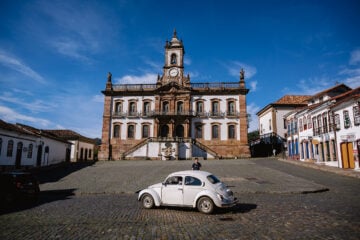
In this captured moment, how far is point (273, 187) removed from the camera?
13172 mm

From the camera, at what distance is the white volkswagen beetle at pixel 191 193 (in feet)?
26.7

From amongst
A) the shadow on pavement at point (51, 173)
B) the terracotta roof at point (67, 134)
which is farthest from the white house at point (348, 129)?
the terracotta roof at point (67, 134)

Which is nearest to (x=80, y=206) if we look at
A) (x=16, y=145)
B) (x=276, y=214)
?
(x=276, y=214)

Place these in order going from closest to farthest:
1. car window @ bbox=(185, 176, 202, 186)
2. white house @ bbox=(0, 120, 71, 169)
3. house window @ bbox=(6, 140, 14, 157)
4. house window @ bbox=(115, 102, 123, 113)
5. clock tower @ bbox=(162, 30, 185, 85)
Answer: car window @ bbox=(185, 176, 202, 186) → white house @ bbox=(0, 120, 71, 169) → house window @ bbox=(6, 140, 14, 157) → house window @ bbox=(115, 102, 123, 113) → clock tower @ bbox=(162, 30, 185, 85)

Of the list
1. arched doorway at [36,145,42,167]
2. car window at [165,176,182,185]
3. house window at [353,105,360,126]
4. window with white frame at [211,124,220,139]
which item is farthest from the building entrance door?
arched doorway at [36,145,42,167]

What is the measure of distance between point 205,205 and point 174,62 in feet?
119

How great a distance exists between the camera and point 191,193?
8469 mm

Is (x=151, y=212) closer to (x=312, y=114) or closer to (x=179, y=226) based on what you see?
(x=179, y=226)

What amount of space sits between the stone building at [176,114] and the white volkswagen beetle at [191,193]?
27638mm

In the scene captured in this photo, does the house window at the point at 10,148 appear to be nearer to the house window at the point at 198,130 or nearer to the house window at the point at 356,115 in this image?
the house window at the point at 198,130

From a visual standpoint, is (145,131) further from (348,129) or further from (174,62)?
(348,129)

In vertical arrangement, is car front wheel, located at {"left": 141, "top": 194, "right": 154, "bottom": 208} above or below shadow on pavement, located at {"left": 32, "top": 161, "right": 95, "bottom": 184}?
above

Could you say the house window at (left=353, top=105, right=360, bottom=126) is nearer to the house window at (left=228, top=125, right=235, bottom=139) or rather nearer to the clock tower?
the house window at (left=228, top=125, right=235, bottom=139)

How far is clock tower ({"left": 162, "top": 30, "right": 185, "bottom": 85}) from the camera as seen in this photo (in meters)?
41.1
